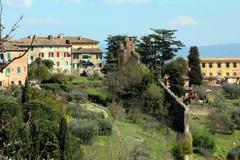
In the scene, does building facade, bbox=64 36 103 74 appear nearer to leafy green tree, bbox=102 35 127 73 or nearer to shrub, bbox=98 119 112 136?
leafy green tree, bbox=102 35 127 73

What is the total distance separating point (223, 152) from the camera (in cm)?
3506

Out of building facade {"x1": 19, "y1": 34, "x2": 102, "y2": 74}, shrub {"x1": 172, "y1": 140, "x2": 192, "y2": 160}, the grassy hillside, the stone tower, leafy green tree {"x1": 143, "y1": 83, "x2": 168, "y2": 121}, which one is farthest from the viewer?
building facade {"x1": 19, "y1": 34, "x2": 102, "y2": 74}

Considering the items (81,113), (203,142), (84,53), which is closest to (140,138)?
(81,113)

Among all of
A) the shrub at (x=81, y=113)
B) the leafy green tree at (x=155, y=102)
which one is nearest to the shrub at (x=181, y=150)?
the shrub at (x=81, y=113)

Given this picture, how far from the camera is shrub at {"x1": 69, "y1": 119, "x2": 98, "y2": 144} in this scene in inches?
1121

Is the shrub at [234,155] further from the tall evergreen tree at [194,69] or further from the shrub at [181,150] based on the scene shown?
the tall evergreen tree at [194,69]

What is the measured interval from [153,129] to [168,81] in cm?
1438

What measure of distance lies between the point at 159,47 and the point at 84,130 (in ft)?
107

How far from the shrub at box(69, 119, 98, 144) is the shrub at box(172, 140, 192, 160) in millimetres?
3971

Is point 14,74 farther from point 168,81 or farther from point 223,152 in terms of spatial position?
point 223,152

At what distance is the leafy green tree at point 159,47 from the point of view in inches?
2363

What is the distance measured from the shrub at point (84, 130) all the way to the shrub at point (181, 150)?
3.97 metres

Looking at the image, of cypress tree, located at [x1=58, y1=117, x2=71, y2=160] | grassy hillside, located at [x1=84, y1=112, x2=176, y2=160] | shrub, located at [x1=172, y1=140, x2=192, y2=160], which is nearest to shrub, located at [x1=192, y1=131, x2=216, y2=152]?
grassy hillside, located at [x1=84, y1=112, x2=176, y2=160]

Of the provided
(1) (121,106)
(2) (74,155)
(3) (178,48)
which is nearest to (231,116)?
(1) (121,106)
